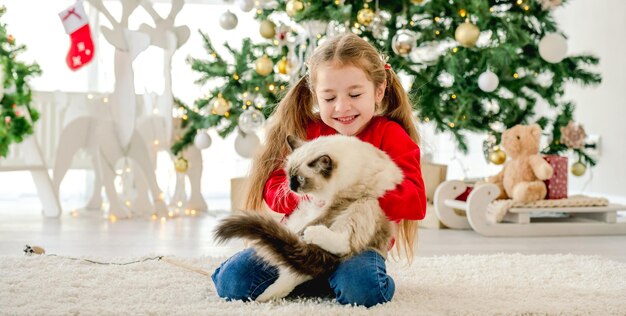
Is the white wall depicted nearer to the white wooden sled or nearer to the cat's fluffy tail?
the white wooden sled

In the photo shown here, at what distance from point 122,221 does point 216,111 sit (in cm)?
69

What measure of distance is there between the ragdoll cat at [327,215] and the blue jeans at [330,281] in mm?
31

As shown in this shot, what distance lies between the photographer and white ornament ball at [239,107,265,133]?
11.8 feet

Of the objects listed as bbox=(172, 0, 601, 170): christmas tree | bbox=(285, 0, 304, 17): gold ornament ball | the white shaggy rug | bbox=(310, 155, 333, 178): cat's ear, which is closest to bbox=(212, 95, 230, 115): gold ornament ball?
bbox=(172, 0, 601, 170): christmas tree

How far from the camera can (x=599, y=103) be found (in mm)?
4691

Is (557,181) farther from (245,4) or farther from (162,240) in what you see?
(162,240)

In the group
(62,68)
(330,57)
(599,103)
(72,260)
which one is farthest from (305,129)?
(599,103)

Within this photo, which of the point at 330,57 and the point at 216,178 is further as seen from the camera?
the point at 216,178

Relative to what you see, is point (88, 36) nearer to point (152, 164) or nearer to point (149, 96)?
point (149, 96)

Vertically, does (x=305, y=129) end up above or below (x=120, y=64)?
below

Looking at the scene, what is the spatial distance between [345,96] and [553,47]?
190cm

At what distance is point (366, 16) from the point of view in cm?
339

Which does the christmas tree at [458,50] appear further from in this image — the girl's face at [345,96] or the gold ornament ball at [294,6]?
the girl's face at [345,96]

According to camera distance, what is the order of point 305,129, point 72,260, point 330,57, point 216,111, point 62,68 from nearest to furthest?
point 330,57, point 305,129, point 72,260, point 216,111, point 62,68
